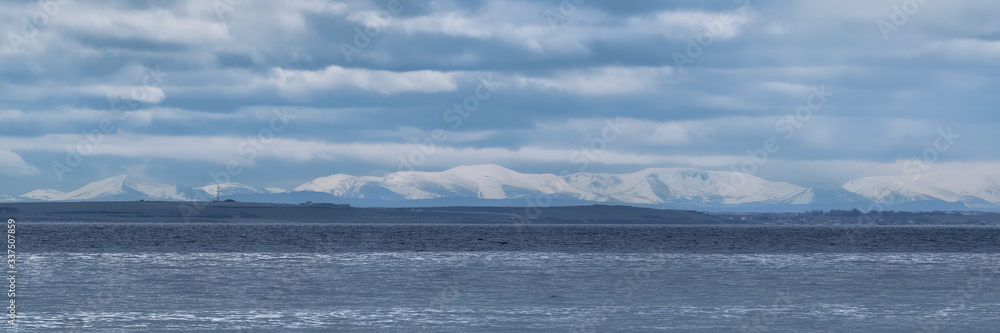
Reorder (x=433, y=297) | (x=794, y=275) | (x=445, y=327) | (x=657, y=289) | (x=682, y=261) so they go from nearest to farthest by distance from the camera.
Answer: (x=445, y=327), (x=433, y=297), (x=657, y=289), (x=794, y=275), (x=682, y=261)

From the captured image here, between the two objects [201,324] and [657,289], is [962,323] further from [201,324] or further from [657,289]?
[201,324]

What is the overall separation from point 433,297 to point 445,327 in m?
11.8

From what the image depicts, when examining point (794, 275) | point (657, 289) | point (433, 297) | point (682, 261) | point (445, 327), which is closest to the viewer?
point (445, 327)

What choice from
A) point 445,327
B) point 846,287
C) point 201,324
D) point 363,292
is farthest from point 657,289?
point 201,324

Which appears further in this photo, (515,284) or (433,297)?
(515,284)

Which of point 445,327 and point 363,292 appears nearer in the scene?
point 445,327

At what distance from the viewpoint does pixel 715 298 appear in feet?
165

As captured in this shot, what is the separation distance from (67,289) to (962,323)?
40634 mm

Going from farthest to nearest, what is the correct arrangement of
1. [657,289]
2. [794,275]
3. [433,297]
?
[794,275] → [657,289] → [433,297]

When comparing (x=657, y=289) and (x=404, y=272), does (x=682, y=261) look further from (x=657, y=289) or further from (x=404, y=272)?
(x=657, y=289)

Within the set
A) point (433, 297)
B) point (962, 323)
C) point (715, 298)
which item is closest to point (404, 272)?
point (433, 297)

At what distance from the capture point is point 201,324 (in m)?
38.5

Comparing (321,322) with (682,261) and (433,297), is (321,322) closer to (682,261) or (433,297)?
(433,297)

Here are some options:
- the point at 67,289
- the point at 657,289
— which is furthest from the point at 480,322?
the point at 67,289
